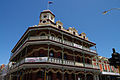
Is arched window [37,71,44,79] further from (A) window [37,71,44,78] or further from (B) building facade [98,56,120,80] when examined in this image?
(B) building facade [98,56,120,80]

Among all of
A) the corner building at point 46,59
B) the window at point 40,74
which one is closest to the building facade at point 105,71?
the corner building at point 46,59

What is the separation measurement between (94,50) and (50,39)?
12037mm

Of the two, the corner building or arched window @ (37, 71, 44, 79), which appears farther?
arched window @ (37, 71, 44, 79)

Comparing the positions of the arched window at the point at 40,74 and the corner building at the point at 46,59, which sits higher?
the corner building at the point at 46,59

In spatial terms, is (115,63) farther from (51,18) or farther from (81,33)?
(81,33)

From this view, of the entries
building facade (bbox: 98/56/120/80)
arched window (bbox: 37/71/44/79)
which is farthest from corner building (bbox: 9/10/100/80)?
building facade (bbox: 98/56/120/80)

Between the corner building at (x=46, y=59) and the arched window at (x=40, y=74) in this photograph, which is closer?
the corner building at (x=46, y=59)

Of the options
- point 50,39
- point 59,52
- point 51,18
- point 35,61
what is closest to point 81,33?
point 51,18

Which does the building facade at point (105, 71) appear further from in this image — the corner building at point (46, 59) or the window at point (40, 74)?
the window at point (40, 74)

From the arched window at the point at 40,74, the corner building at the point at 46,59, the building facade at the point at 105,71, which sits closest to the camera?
the corner building at the point at 46,59

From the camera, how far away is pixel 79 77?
20406mm

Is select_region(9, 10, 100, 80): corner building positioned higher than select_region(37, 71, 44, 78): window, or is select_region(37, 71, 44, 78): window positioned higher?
select_region(9, 10, 100, 80): corner building

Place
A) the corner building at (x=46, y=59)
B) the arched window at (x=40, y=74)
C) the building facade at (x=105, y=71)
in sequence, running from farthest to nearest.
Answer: the building facade at (x=105, y=71) < the arched window at (x=40, y=74) < the corner building at (x=46, y=59)

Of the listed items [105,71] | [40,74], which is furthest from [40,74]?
[105,71]
